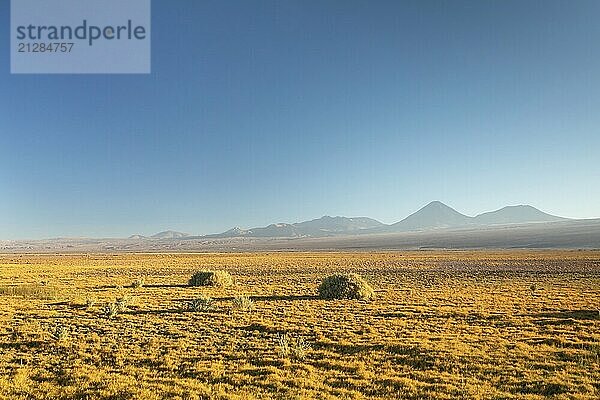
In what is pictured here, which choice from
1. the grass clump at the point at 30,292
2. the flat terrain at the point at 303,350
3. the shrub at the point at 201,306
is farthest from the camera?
the grass clump at the point at 30,292

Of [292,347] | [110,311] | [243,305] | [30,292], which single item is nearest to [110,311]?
[110,311]

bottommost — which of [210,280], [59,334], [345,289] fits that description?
[210,280]

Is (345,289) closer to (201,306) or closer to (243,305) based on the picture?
(243,305)

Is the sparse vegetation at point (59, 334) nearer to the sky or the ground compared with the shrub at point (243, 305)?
nearer to the sky

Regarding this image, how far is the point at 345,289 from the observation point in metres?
27.3

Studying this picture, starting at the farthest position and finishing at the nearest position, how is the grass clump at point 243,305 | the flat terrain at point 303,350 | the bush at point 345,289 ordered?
the bush at point 345,289 < the grass clump at point 243,305 < the flat terrain at point 303,350

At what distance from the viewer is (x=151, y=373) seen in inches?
448

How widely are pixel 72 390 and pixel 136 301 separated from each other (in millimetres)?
15592

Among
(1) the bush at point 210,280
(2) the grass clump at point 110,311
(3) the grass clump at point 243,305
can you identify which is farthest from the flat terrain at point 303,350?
(1) the bush at point 210,280

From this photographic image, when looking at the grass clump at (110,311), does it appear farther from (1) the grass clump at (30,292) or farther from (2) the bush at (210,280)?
(2) the bush at (210,280)

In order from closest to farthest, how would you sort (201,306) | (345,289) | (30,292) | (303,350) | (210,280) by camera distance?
(303,350) < (201,306) < (345,289) < (30,292) < (210,280)

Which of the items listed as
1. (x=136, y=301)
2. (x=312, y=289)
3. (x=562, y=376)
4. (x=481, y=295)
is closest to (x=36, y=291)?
(x=136, y=301)

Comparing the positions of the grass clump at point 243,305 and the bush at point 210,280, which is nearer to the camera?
the grass clump at point 243,305

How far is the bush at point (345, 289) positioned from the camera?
27219 mm
